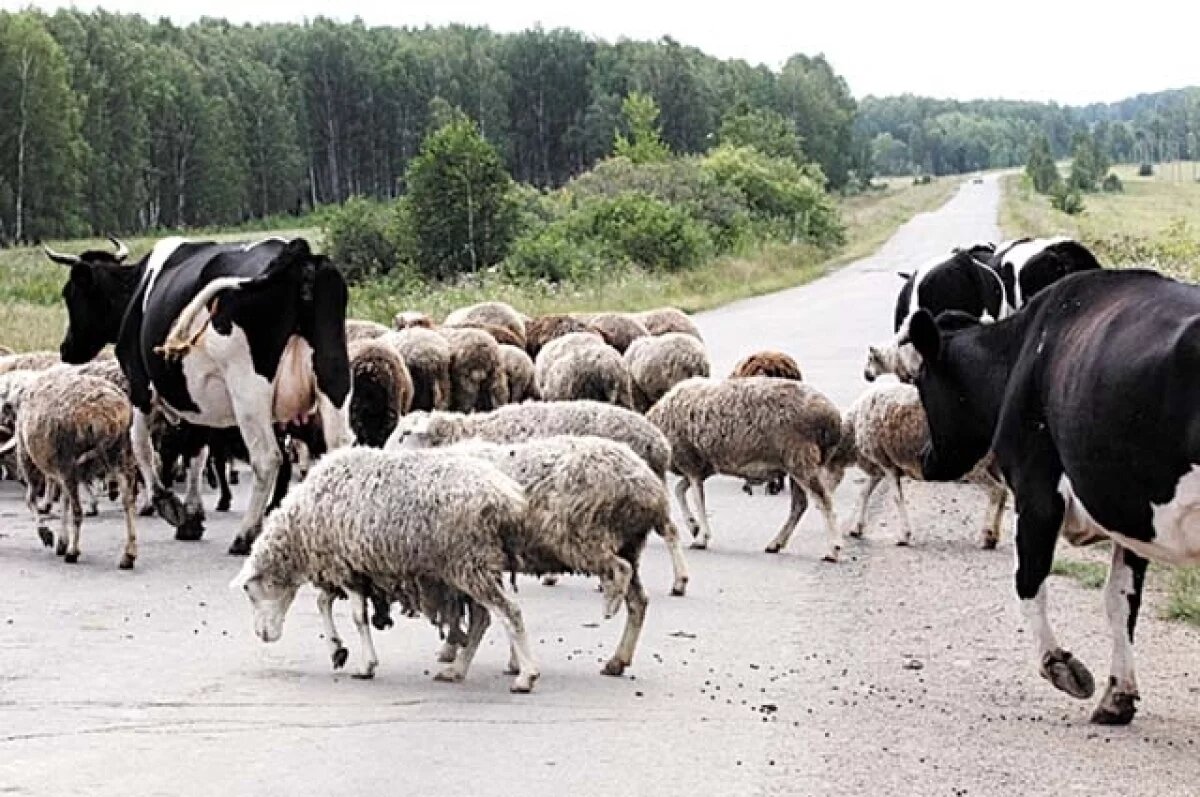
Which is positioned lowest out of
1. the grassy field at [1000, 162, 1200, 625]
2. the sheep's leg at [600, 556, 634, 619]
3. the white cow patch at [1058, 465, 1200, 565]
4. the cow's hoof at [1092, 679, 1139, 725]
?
the grassy field at [1000, 162, 1200, 625]

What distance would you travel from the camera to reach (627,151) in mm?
87062

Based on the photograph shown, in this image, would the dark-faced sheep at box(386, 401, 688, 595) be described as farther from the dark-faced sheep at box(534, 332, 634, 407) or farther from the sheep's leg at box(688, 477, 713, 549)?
the dark-faced sheep at box(534, 332, 634, 407)

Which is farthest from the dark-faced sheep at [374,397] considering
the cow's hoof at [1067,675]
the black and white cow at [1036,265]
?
the cow's hoof at [1067,675]

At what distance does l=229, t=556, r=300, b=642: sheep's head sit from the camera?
10.1 m

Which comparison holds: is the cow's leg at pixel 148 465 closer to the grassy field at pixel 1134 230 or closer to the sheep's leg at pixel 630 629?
the sheep's leg at pixel 630 629

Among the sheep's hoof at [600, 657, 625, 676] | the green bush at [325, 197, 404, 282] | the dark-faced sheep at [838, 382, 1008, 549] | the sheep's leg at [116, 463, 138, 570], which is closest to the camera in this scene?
the sheep's hoof at [600, 657, 625, 676]

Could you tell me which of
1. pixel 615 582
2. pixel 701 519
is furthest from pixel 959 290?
pixel 615 582

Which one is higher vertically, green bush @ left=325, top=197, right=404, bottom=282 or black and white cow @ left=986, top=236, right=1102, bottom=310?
black and white cow @ left=986, top=236, right=1102, bottom=310

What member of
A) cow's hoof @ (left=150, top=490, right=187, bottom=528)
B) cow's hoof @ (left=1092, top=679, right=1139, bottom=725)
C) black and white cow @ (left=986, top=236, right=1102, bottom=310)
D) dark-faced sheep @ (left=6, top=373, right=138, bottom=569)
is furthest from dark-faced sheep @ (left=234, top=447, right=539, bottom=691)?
black and white cow @ (left=986, top=236, right=1102, bottom=310)

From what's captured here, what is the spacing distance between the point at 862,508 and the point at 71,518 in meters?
6.00

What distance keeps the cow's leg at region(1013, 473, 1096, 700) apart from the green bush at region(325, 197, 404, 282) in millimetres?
40801

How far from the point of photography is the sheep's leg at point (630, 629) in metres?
9.59

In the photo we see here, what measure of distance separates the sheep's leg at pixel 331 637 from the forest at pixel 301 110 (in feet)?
245

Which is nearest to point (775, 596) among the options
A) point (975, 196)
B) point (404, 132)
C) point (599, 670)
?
point (599, 670)
